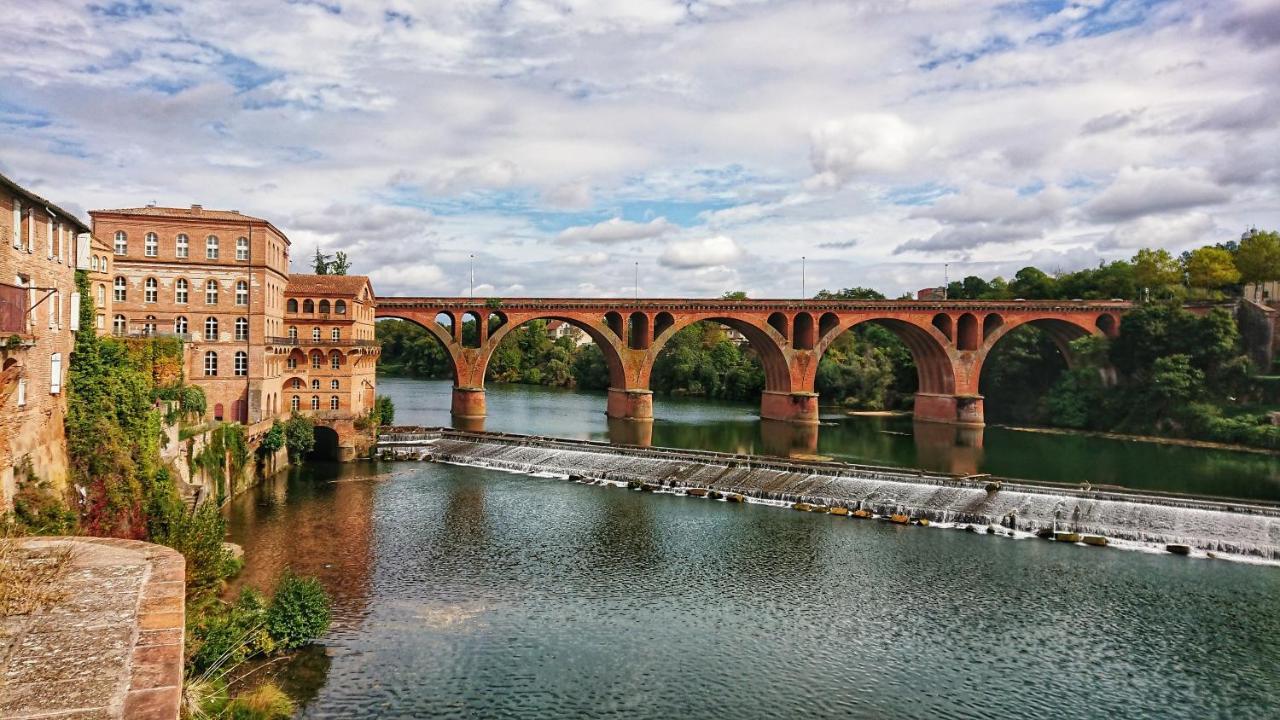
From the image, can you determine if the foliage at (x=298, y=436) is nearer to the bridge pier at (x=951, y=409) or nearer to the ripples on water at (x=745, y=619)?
the ripples on water at (x=745, y=619)

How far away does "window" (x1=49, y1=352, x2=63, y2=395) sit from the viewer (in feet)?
77.6

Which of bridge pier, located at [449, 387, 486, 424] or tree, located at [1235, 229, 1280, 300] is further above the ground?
tree, located at [1235, 229, 1280, 300]

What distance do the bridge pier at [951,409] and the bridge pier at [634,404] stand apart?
28451mm

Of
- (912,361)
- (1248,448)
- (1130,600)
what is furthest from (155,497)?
(912,361)

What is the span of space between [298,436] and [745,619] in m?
33.8

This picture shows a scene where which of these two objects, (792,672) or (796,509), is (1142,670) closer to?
(792,672)

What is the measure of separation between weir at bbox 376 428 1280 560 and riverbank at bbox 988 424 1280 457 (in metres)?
31.6

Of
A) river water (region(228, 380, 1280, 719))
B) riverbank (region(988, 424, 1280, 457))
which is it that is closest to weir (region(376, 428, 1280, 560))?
river water (region(228, 380, 1280, 719))

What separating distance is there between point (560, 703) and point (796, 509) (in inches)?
911

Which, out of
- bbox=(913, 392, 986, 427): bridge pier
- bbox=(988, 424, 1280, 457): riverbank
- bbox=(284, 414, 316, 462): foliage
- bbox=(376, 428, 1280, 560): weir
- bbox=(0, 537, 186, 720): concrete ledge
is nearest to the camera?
bbox=(0, 537, 186, 720): concrete ledge

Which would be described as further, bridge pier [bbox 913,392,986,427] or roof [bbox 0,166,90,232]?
bridge pier [bbox 913,392,986,427]

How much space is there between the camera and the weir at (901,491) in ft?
119

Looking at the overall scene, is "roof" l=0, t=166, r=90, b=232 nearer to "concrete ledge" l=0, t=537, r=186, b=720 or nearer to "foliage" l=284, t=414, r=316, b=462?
"concrete ledge" l=0, t=537, r=186, b=720

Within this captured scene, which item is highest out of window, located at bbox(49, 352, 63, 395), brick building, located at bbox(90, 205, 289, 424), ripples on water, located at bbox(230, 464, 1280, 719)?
brick building, located at bbox(90, 205, 289, 424)
